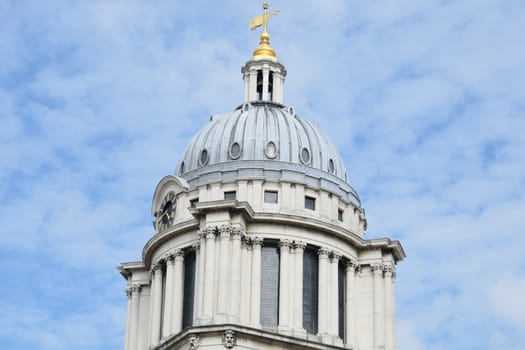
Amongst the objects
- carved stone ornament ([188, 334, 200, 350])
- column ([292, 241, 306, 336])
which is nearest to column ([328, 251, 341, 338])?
column ([292, 241, 306, 336])

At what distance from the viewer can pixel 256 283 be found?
3147 inches

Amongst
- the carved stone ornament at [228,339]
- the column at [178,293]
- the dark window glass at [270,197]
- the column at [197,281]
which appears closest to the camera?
the carved stone ornament at [228,339]

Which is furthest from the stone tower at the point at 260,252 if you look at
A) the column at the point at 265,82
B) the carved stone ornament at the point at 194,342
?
the column at the point at 265,82

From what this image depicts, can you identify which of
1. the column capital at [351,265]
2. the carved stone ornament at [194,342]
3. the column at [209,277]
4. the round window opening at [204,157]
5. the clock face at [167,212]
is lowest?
the carved stone ornament at [194,342]

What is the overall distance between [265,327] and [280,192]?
893cm

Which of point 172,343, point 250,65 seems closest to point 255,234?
point 172,343

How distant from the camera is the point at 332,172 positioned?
87.0 metres

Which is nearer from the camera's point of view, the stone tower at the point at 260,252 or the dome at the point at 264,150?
the stone tower at the point at 260,252

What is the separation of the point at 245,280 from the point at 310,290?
435 centimetres

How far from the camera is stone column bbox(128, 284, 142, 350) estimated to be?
85.7 metres

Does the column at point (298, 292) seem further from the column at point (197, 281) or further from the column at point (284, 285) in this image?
the column at point (197, 281)

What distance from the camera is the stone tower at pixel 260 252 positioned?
257ft

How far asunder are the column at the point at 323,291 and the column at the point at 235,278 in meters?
5.24

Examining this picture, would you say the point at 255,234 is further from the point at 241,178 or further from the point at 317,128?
the point at 317,128
